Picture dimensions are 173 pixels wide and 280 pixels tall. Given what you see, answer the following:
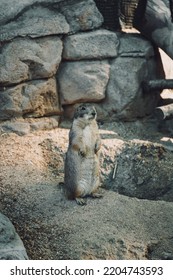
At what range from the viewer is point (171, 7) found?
7512 mm

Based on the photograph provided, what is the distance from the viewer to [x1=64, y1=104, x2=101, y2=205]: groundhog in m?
5.86

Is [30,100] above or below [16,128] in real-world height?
above

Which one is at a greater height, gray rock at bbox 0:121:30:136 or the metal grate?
the metal grate

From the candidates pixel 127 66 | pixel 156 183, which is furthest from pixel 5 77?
pixel 156 183

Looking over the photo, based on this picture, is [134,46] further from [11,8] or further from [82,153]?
[82,153]

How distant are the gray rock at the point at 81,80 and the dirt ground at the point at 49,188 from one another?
47 cm

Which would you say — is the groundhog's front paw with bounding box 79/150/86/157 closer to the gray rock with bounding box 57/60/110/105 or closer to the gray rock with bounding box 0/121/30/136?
the gray rock with bounding box 0/121/30/136

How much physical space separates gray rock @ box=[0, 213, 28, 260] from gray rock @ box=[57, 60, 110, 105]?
3222mm

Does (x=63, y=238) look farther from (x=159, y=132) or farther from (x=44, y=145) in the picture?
(x=159, y=132)

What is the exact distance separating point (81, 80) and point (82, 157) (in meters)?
1.81

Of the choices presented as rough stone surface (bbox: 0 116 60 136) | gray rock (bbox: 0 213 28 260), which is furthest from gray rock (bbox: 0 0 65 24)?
gray rock (bbox: 0 213 28 260)

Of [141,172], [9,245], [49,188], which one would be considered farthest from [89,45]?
[9,245]

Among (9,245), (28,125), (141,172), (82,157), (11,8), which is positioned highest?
(11,8)

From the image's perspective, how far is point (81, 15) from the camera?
7.27m
